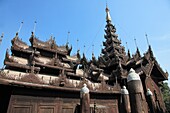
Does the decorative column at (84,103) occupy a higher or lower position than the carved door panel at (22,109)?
higher

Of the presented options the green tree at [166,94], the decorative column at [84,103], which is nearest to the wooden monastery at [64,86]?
the decorative column at [84,103]

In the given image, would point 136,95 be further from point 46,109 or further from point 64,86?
point 46,109

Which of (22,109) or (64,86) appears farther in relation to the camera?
(64,86)

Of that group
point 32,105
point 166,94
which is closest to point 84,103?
point 32,105

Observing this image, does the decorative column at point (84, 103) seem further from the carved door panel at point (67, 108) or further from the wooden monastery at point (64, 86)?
the carved door panel at point (67, 108)

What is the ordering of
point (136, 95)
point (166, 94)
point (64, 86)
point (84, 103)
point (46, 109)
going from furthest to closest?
point (166, 94) < point (64, 86) < point (46, 109) < point (84, 103) < point (136, 95)

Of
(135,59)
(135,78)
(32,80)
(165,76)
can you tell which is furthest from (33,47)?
(165,76)

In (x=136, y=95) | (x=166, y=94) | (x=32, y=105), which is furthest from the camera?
(x=166, y=94)

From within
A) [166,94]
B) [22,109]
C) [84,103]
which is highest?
[84,103]

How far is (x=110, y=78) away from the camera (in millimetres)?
18172

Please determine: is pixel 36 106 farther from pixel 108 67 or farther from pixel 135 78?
pixel 108 67

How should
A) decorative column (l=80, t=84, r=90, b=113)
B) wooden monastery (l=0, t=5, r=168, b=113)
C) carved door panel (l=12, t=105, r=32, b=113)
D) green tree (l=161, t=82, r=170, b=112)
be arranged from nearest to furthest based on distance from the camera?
1. decorative column (l=80, t=84, r=90, b=113)
2. wooden monastery (l=0, t=5, r=168, b=113)
3. carved door panel (l=12, t=105, r=32, b=113)
4. green tree (l=161, t=82, r=170, b=112)

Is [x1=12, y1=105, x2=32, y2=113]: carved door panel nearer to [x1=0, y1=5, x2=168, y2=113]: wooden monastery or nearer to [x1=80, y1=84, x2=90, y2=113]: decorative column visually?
[x1=0, y1=5, x2=168, y2=113]: wooden monastery

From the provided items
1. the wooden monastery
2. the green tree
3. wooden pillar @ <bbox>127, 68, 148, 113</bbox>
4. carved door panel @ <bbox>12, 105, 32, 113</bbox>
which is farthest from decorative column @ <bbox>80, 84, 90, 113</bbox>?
the green tree
